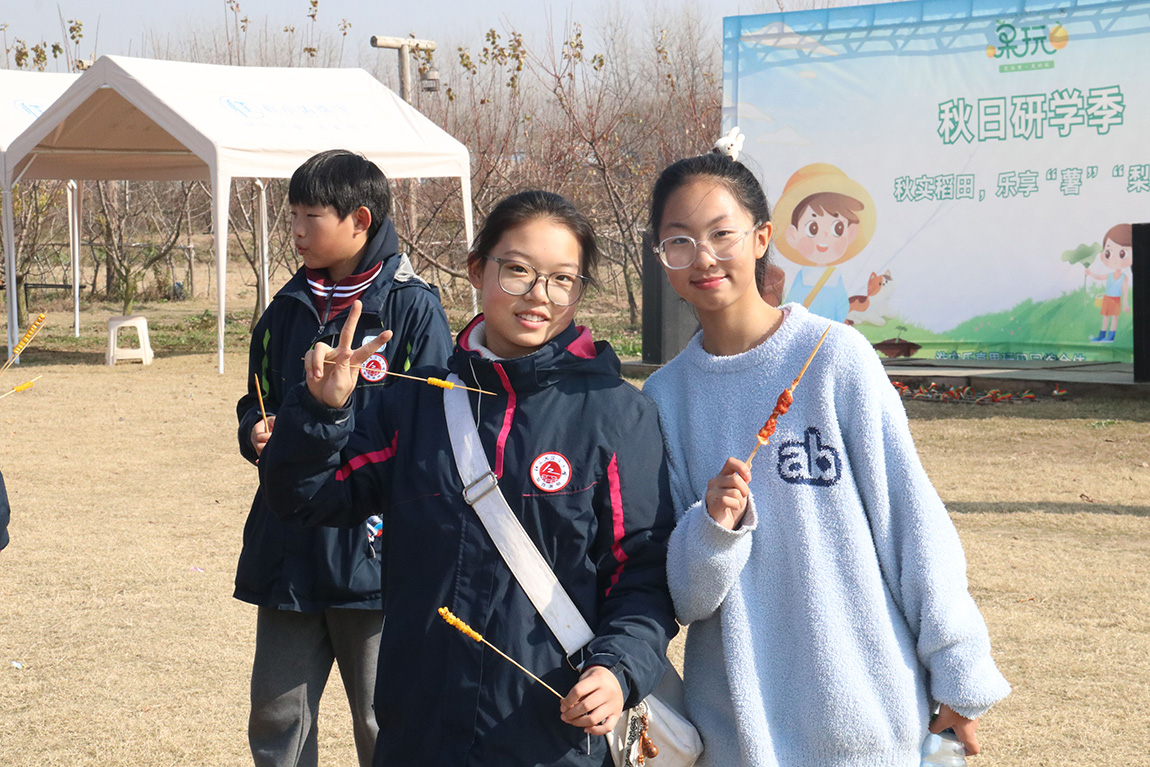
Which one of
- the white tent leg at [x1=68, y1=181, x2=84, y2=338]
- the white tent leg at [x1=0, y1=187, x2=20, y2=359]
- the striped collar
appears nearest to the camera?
the striped collar

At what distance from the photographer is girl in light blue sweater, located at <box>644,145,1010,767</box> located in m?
1.58

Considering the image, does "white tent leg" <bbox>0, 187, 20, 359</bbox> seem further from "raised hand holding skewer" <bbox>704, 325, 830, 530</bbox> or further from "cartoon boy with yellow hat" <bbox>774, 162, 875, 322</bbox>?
"raised hand holding skewer" <bbox>704, 325, 830, 530</bbox>

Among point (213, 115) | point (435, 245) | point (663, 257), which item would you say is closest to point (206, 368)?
point (213, 115)

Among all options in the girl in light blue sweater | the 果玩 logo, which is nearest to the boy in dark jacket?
the girl in light blue sweater

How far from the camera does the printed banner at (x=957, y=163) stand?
9.48 m

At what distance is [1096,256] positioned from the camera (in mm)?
9516

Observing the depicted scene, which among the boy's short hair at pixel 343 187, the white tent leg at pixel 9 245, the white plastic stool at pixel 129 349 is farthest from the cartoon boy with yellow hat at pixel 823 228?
the boy's short hair at pixel 343 187

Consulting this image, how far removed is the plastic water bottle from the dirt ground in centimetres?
170

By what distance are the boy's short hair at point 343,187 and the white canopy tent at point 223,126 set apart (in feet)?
26.0

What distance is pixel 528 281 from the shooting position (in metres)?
1.74

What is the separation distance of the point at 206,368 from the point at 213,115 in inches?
110

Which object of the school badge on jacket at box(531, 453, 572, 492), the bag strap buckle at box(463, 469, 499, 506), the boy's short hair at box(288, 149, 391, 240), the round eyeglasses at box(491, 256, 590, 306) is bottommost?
the bag strap buckle at box(463, 469, 499, 506)

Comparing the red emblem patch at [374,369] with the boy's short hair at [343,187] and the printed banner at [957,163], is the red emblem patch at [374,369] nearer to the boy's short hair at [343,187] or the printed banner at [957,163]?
the boy's short hair at [343,187]

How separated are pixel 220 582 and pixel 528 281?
365cm
